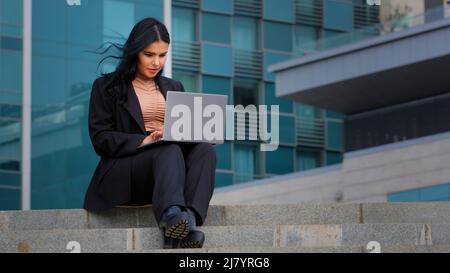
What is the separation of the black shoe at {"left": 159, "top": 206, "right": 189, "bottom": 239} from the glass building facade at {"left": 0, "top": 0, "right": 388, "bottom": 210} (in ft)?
17.1

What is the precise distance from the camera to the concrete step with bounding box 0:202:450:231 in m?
11.5

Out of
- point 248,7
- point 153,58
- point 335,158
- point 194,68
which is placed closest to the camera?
point 153,58

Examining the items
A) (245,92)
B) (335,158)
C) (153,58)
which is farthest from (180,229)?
(335,158)

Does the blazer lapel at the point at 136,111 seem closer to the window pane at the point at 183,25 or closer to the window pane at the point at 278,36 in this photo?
the window pane at the point at 183,25

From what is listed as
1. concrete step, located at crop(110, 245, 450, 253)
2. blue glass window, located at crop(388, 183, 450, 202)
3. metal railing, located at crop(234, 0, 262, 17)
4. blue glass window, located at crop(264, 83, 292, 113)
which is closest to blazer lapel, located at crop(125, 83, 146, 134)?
concrete step, located at crop(110, 245, 450, 253)

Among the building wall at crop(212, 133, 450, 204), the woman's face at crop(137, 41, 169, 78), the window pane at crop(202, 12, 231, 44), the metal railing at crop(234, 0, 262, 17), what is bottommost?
the woman's face at crop(137, 41, 169, 78)

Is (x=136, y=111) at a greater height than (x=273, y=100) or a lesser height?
lesser

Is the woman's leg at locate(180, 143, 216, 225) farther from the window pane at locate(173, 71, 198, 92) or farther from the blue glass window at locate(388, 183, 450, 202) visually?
the blue glass window at locate(388, 183, 450, 202)

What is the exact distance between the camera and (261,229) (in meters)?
10.8

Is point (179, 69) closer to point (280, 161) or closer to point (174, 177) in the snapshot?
point (280, 161)

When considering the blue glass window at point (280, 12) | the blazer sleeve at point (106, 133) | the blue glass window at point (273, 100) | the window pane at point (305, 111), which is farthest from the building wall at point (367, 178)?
the blazer sleeve at point (106, 133)

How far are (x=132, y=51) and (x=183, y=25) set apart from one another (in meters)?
18.3

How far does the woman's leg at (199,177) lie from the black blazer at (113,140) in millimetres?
375

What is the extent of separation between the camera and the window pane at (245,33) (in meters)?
32.3
